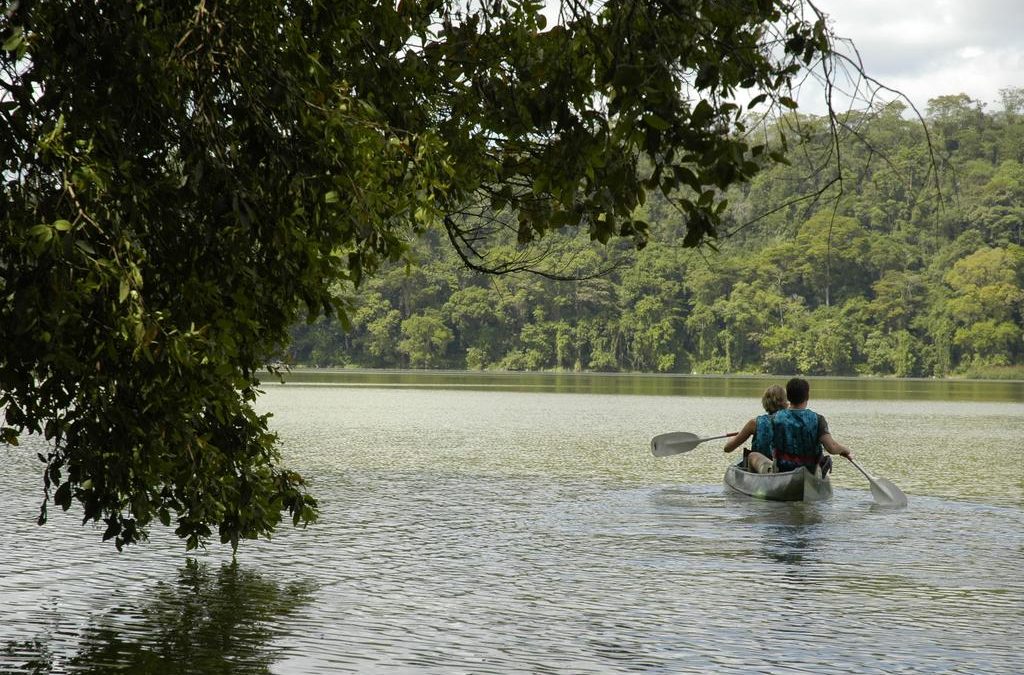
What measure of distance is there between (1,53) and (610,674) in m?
3.42

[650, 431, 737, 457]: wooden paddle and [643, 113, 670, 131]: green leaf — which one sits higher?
[643, 113, 670, 131]: green leaf

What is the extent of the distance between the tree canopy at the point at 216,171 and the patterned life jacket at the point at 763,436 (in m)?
7.37

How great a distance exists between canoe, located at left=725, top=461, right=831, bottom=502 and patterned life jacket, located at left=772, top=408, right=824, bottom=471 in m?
0.17

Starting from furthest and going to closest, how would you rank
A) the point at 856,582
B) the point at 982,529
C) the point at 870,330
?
the point at 870,330 < the point at 982,529 < the point at 856,582

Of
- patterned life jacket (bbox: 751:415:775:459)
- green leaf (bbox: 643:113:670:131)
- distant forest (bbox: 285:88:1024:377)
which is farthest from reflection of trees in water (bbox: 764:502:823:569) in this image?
distant forest (bbox: 285:88:1024:377)

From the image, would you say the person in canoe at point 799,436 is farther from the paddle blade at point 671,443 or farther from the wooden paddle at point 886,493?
the paddle blade at point 671,443

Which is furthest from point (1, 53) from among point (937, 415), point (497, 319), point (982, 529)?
point (497, 319)

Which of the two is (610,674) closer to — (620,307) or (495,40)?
(495,40)

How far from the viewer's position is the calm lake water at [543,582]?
6055 millimetres

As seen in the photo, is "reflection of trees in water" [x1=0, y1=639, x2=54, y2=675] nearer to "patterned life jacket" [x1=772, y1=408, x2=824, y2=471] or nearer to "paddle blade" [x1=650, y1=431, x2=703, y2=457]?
"patterned life jacket" [x1=772, y1=408, x2=824, y2=471]

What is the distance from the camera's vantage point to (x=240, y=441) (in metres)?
6.48

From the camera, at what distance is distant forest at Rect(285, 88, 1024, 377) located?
71562 mm

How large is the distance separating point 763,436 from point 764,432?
69mm

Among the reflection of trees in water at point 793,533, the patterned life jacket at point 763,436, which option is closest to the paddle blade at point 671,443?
the patterned life jacket at point 763,436
